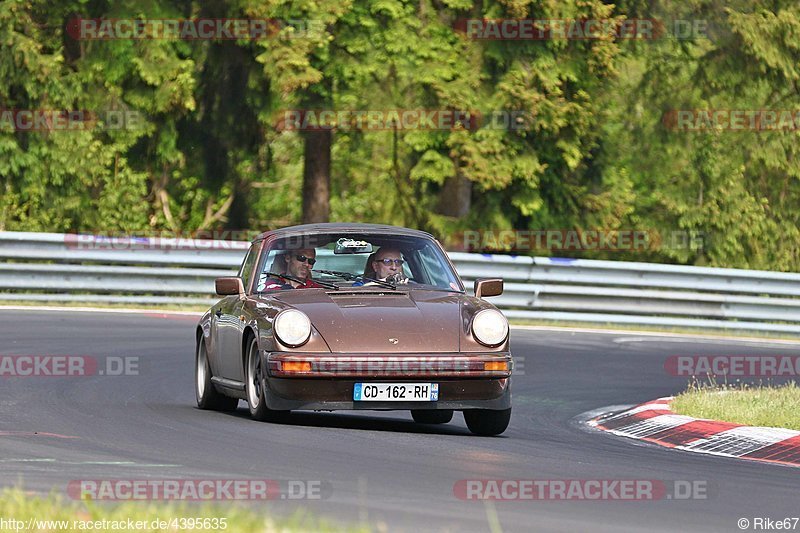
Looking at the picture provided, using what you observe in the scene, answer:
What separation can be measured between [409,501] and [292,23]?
20770 mm

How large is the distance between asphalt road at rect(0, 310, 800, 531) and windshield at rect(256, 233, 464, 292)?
967 millimetres

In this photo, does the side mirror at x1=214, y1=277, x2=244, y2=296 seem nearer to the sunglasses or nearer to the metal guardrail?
the sunglasses

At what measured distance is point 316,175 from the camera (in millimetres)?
30094

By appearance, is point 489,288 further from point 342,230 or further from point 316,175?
point 316,175

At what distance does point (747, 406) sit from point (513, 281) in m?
10.4

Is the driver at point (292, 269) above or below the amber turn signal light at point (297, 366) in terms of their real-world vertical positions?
above

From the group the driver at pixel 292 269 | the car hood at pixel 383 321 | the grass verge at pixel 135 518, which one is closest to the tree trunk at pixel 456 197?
the driver at pixel 292 269

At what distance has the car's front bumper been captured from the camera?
31.8 ft

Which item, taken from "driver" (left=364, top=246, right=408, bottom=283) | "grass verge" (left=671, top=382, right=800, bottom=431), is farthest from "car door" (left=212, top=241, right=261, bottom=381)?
"grass verge" (left=671, top=382, right=800, bottom=431)

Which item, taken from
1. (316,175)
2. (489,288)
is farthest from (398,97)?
(489,288)

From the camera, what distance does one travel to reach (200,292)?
69.5 feet

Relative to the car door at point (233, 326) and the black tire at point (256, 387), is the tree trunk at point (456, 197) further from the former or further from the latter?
the black tire at point (256, 387)

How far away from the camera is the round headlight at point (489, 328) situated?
995 centimetres

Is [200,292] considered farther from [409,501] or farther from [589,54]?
[409,501]
